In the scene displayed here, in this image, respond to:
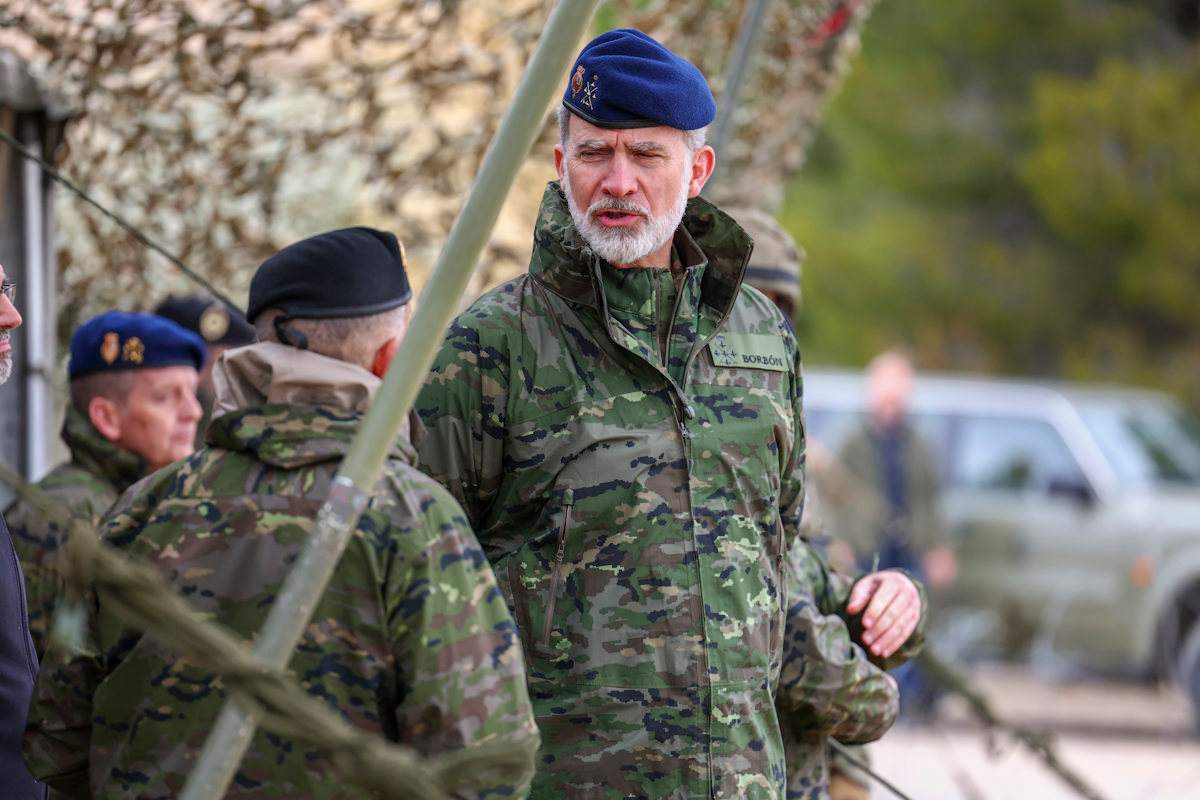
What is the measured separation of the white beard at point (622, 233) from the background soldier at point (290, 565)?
60 cm

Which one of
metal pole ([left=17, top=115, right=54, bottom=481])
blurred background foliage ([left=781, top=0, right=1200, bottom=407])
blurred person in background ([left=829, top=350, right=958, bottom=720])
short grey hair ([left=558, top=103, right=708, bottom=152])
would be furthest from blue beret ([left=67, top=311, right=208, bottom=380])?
blurred background foliage ([left=781, top=0, right=1200, bottom=407])

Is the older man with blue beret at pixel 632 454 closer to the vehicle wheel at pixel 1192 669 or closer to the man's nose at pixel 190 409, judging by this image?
the man's nose at pixel 190 409

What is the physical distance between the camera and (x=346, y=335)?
259 cm

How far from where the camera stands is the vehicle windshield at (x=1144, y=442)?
11148 millimetres

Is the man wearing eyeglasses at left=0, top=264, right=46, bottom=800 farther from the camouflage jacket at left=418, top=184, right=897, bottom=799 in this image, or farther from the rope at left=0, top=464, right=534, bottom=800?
the rope at left=0, top=464, right=534, bottom=800

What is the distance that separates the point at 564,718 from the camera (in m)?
3.02

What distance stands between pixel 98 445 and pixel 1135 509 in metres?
7.89

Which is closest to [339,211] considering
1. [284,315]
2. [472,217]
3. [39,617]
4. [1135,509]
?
[39,617]

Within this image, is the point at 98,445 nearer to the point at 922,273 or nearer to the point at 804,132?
the point at 804,132

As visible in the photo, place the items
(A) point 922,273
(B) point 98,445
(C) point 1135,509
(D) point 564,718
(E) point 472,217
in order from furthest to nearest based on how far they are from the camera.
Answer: (A) point 922,273
(C) point 1135,509
(B) point 98,445
(D) point 564,718
(E) point 472,217

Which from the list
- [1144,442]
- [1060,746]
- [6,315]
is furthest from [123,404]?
[1144,442]

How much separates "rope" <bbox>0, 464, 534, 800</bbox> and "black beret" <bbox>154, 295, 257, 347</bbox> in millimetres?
3209

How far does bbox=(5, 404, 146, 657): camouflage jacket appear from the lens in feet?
13.0

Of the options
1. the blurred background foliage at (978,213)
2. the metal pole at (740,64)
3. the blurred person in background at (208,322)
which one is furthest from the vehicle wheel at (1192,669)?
the blurred person in background at (208,322)
